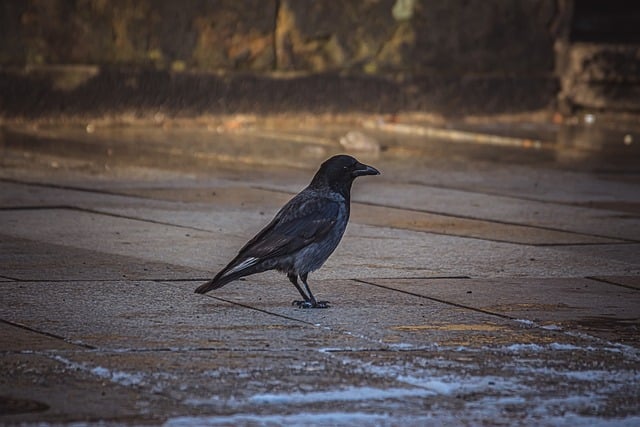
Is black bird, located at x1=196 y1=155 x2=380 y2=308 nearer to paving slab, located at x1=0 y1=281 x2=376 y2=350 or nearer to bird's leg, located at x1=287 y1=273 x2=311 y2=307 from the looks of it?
bird's leg, located at x1=287 y1=273 x2=311 y2=307

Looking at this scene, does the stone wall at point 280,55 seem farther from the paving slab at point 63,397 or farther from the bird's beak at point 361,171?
the paving slab at point 63,397

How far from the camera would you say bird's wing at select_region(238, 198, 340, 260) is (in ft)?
18.4

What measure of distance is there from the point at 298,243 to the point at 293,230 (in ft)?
0.22

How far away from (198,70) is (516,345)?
8.04 meters

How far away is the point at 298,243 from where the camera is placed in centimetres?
566

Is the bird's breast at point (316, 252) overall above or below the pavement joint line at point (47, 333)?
above

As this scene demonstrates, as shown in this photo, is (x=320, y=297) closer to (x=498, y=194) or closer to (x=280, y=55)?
(x=498, y=194)

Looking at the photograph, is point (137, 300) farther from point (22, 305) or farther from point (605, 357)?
point (605, 357)

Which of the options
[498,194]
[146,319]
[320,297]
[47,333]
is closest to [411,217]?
[498,194]

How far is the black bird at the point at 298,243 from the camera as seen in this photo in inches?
219

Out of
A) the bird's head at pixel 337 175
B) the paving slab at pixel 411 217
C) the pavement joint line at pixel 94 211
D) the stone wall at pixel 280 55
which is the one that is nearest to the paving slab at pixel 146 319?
the bird's head at pixel 337 175

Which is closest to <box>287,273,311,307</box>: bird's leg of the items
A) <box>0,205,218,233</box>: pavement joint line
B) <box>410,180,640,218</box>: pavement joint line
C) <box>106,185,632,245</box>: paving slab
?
<box>0,205,218,233</box>: pavement joint line

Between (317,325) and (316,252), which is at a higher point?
(316,252)

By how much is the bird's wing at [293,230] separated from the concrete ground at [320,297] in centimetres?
24
